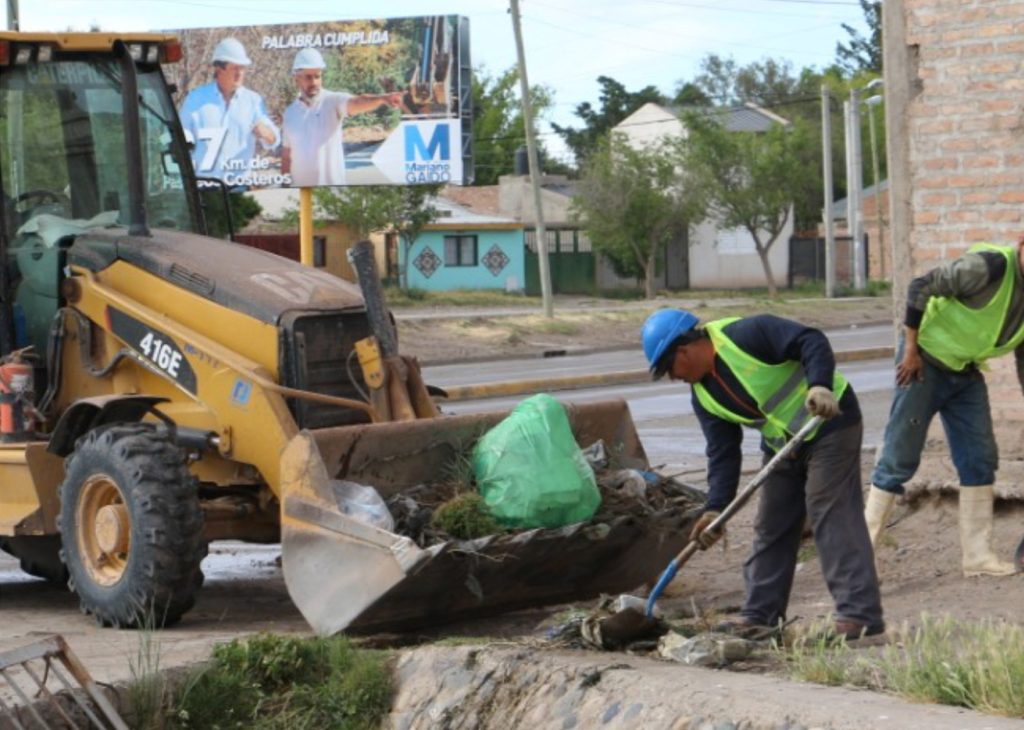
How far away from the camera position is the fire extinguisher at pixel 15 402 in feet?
30.1

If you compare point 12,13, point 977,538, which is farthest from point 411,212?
point 977,538

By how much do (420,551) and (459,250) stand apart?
5467cm

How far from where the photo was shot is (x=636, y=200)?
182 ft

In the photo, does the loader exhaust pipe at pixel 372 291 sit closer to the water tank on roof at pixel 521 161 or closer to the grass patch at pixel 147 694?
the grass patch at pixel 147 694

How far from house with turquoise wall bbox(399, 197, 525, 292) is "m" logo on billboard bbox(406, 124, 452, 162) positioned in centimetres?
2858

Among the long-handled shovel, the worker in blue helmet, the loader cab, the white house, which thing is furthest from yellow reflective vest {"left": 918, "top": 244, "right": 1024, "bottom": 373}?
the white house

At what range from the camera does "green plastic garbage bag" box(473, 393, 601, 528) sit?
26.7 ft

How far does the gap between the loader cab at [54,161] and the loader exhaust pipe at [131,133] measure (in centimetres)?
2

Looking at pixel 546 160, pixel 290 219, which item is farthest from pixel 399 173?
pixel 546 160

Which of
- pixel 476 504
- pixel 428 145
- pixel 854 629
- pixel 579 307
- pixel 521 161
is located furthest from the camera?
pixel 521 161

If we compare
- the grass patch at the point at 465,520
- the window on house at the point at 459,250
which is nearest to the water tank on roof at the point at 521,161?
the window on house at the point at 459,250

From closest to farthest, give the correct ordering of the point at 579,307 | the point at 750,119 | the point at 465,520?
the point at 465,520
the point at 579,307
the point at 750,119

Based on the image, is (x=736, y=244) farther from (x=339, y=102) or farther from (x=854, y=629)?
(x=854, y=629)

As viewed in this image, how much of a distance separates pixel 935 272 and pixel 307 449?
298 centimetres
